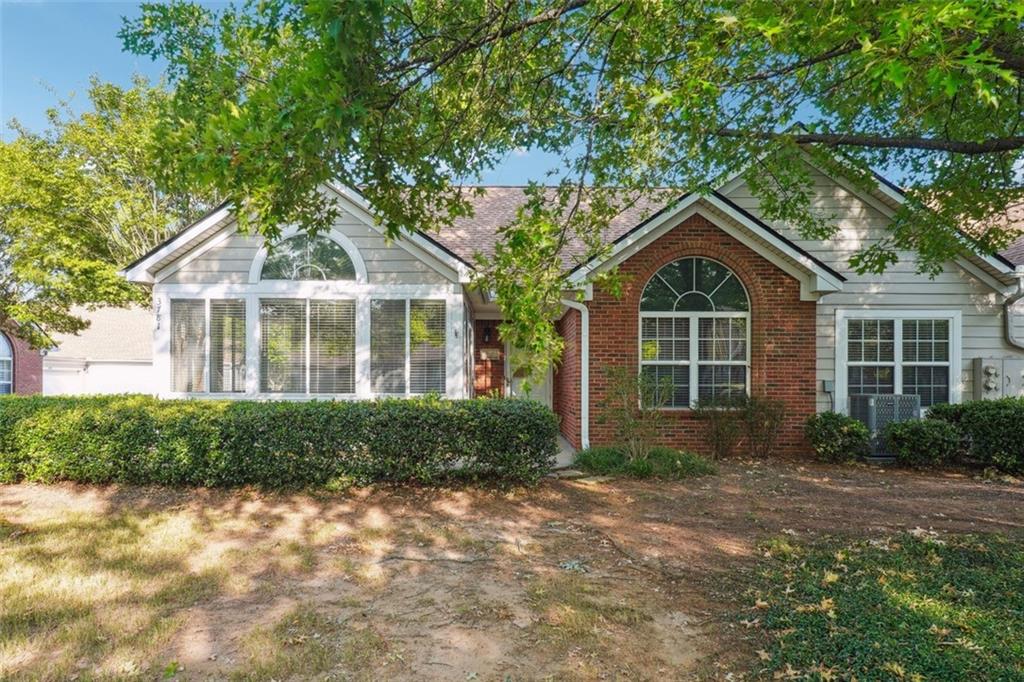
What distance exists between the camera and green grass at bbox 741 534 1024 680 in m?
2.95

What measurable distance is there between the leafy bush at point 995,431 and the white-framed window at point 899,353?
1.14 meters

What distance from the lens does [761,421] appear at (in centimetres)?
926

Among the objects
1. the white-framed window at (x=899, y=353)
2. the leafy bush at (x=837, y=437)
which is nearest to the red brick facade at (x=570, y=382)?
the leafy bush at (x=837, y=437)

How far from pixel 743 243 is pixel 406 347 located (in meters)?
6.40

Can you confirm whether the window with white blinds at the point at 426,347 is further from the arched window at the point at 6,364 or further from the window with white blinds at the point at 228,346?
the arched window at the point at 6,364

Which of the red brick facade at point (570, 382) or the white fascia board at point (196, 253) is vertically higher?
the white fascia board at point (196, 253)

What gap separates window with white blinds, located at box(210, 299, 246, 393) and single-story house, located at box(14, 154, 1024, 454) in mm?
25

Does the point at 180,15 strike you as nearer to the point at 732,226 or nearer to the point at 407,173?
the point at 407,173

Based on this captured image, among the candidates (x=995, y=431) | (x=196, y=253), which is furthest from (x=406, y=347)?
(x=995, y=431)

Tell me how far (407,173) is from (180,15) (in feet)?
14.5

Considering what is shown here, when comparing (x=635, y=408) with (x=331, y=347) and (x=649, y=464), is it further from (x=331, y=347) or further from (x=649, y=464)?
(x=331, y=347)

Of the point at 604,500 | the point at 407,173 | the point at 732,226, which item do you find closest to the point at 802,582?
the point at 604,500

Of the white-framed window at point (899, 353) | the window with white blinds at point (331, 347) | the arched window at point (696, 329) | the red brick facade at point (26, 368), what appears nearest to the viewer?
the window with white blinds at point (331, 347)

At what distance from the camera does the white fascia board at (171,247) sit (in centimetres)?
889
